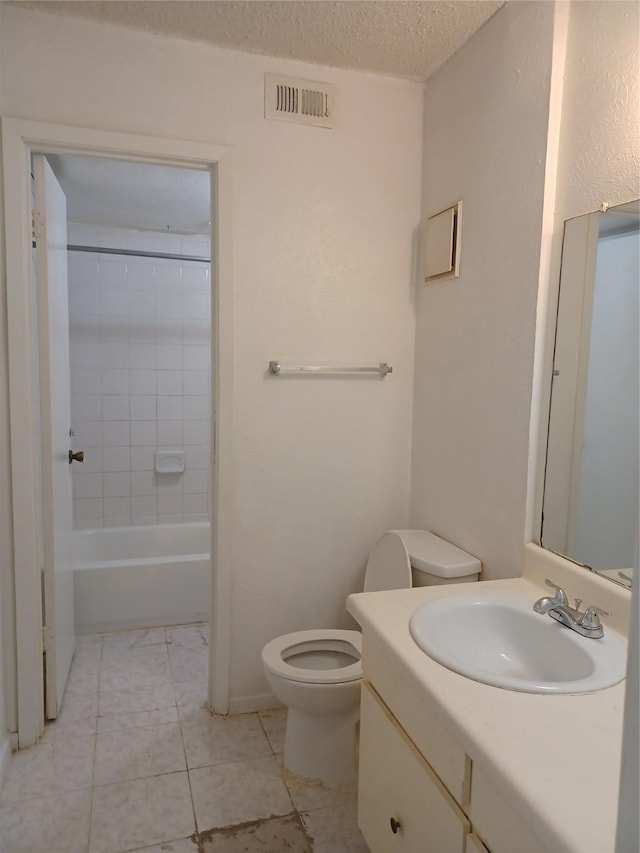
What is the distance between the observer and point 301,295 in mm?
2145

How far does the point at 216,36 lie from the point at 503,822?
223 cm

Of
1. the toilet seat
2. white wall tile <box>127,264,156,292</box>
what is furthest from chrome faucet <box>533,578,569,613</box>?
white wall tile <box>127,264,156,292</box>

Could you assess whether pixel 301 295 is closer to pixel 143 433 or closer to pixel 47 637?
pixel 47 637

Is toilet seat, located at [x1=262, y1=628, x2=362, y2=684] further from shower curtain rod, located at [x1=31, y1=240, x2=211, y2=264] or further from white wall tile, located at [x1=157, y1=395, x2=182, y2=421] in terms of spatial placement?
shower curtain rod, located at [x1=31, y1=240, x2=211, y2=264]

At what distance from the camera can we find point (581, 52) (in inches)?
57.4

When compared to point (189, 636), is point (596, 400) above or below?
above

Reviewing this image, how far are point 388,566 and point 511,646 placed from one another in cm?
69

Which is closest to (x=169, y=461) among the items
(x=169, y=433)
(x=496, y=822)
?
(x=169, y=433)

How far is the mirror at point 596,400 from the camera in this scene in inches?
51.7

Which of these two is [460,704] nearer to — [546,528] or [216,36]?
[546,528]

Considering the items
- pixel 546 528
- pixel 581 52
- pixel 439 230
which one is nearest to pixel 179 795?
pixel 546 528

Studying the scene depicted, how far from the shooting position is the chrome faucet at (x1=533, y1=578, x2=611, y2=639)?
48.5 inches

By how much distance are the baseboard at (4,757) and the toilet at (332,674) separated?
891mm

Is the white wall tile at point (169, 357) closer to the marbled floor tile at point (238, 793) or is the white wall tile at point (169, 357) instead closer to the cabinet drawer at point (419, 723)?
the marbled floor tile at point (238, 793)
